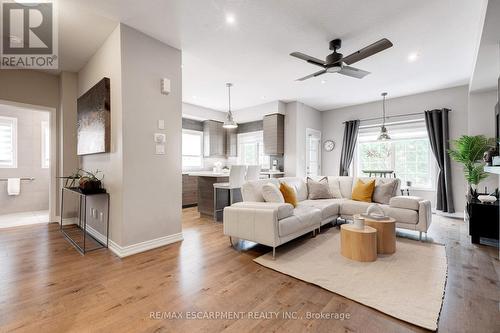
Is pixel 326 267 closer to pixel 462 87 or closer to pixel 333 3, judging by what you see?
pixel 333 3

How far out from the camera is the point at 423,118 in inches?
213

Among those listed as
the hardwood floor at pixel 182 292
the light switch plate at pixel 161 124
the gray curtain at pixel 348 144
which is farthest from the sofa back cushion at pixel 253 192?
the gray curtain at pixel 348 144

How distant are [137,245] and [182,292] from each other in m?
1.22

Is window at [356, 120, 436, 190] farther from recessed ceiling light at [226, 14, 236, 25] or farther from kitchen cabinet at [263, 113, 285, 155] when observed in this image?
recessed ceiling light at [226, 14, 236, 25]

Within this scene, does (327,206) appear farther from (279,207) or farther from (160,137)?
(160,137)

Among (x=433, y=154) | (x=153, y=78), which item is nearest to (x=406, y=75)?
(x=433, y=154)

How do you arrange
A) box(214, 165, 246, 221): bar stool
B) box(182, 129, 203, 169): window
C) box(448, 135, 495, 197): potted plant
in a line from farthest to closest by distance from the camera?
1. box(182, 129, 203, 169): window
2. box(214, 165, 246, 221): bar stool
3. box(448, 135, 495, 197): potted plant

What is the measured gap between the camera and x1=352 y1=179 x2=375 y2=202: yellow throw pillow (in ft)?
13.0

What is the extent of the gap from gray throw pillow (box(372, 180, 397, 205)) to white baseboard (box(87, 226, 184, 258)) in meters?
3.33

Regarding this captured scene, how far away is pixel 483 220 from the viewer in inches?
126

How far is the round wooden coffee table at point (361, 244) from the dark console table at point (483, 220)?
184cm

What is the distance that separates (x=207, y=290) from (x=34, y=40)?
4.00m

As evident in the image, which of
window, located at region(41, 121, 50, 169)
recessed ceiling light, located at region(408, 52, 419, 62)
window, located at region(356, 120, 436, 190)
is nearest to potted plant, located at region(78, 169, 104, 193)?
window, located at region(41, 121, 50, 169)

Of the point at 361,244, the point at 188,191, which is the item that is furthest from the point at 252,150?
the point at 361,244
